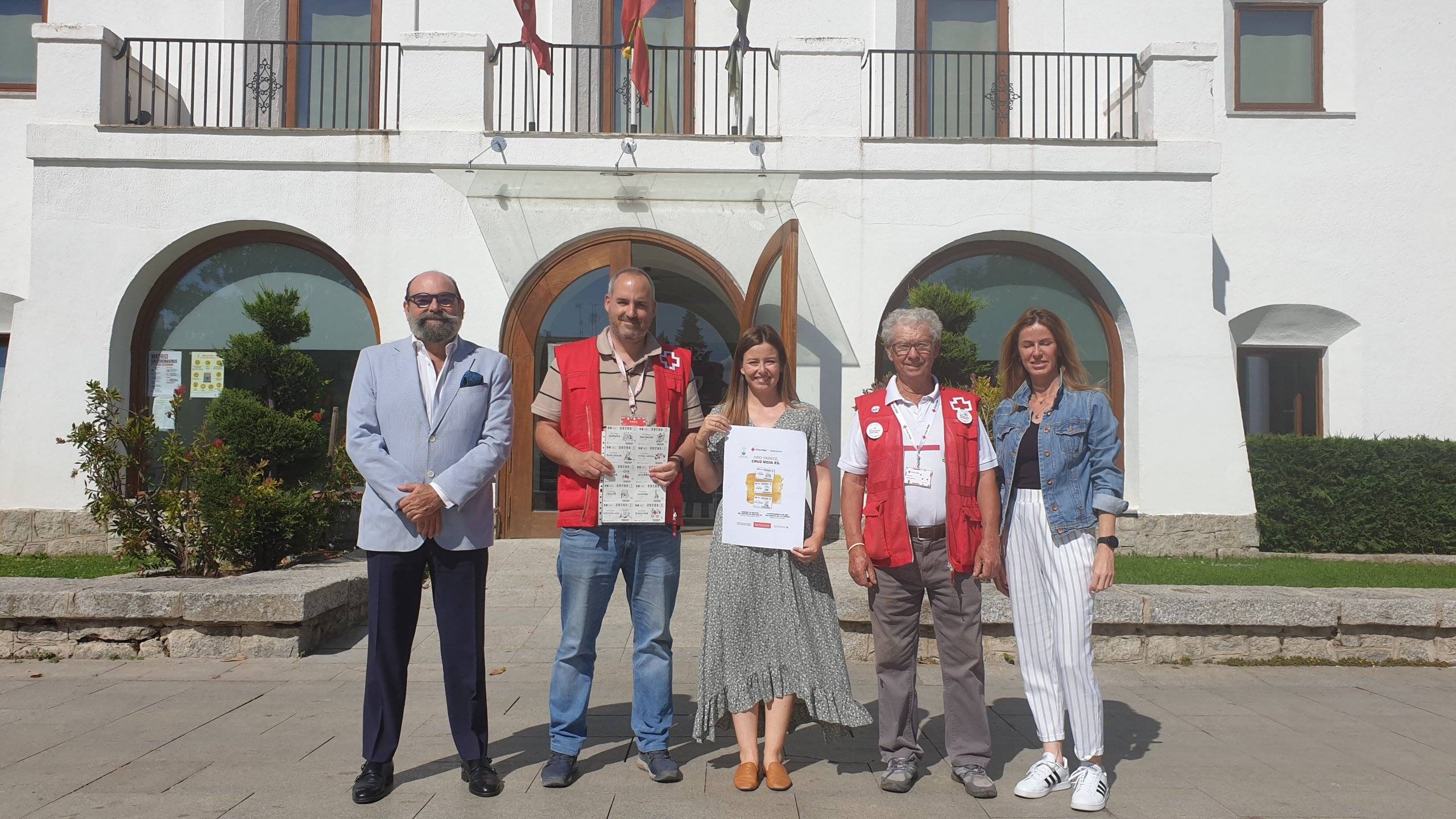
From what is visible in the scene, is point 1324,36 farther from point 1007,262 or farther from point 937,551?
point 937,551

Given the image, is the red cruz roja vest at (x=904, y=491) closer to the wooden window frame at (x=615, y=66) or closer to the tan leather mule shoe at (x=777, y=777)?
the tan leather mule shoe at (x=777, y=777)

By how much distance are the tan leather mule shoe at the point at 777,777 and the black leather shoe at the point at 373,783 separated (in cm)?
145

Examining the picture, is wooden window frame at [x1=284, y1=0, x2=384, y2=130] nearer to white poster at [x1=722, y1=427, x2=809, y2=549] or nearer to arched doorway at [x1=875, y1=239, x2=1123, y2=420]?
arched doorway at [x1=875, y1=239, x2=1123, y2=420]

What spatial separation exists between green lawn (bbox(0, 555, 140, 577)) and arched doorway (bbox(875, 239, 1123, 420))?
729 centimetres

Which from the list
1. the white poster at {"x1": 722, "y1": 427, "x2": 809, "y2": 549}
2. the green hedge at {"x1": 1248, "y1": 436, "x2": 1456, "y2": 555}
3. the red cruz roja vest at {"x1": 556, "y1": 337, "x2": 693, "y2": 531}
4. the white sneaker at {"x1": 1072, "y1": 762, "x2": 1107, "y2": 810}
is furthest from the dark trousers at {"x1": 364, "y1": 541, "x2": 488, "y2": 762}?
the green hedge at {"x1": 1248, "y1": 436, "x2": 1456, "y2": 555}

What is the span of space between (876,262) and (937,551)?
21.8ft

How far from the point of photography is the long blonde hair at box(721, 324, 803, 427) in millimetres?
3980

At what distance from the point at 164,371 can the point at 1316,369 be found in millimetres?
12868

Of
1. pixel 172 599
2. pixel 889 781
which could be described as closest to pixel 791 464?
pixel 889 781

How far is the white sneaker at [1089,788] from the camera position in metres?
3.65

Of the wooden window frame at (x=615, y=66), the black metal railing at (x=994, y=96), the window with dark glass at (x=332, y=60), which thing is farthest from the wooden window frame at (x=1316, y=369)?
the window with dark glass at (x=332, y=60)

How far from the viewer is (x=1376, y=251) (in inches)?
443

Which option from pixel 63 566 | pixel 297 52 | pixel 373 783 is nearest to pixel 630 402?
pixel 373 783

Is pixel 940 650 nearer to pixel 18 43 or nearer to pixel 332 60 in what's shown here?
pixel 332 60
